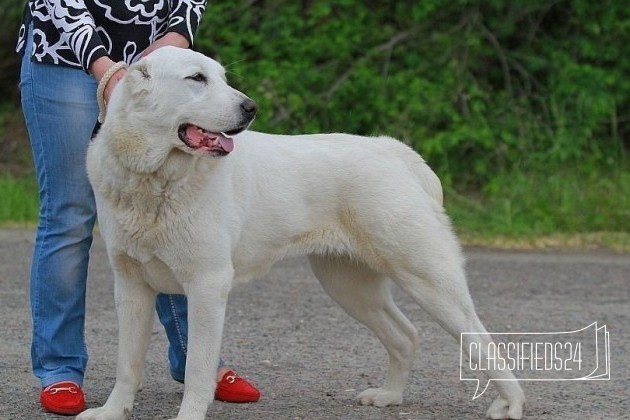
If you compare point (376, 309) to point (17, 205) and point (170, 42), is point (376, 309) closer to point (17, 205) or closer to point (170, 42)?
point (170, 42)

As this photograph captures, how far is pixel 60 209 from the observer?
4.71m

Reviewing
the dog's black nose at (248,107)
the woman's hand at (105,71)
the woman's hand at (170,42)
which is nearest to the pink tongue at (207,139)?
the dog's black nose at (248,107)

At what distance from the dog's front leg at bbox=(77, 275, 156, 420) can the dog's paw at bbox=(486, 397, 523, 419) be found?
55.2 inches

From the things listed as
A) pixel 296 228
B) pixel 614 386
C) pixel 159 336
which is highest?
pixel 296 228

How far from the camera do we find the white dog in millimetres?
4195

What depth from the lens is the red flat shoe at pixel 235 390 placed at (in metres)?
4.94

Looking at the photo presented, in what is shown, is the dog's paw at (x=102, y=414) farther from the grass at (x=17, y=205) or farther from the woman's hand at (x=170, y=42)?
the grass at (x=17, y=205)

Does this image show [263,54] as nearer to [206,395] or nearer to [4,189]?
[4,189]

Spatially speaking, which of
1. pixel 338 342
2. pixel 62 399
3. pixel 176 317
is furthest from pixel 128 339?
pixel 338 342

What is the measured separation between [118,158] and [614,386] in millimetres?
2517

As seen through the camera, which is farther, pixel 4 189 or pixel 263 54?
pixel 263 54

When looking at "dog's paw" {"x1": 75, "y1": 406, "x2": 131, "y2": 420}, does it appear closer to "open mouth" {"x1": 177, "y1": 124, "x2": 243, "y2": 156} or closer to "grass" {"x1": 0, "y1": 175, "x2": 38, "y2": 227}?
"open mouth" {"x1": 177, "y1": 124, "x2": 243, "y2": 156}

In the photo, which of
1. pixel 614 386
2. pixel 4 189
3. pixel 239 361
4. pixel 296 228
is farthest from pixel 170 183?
pixel 4 189

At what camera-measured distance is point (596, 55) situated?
1237 cm
